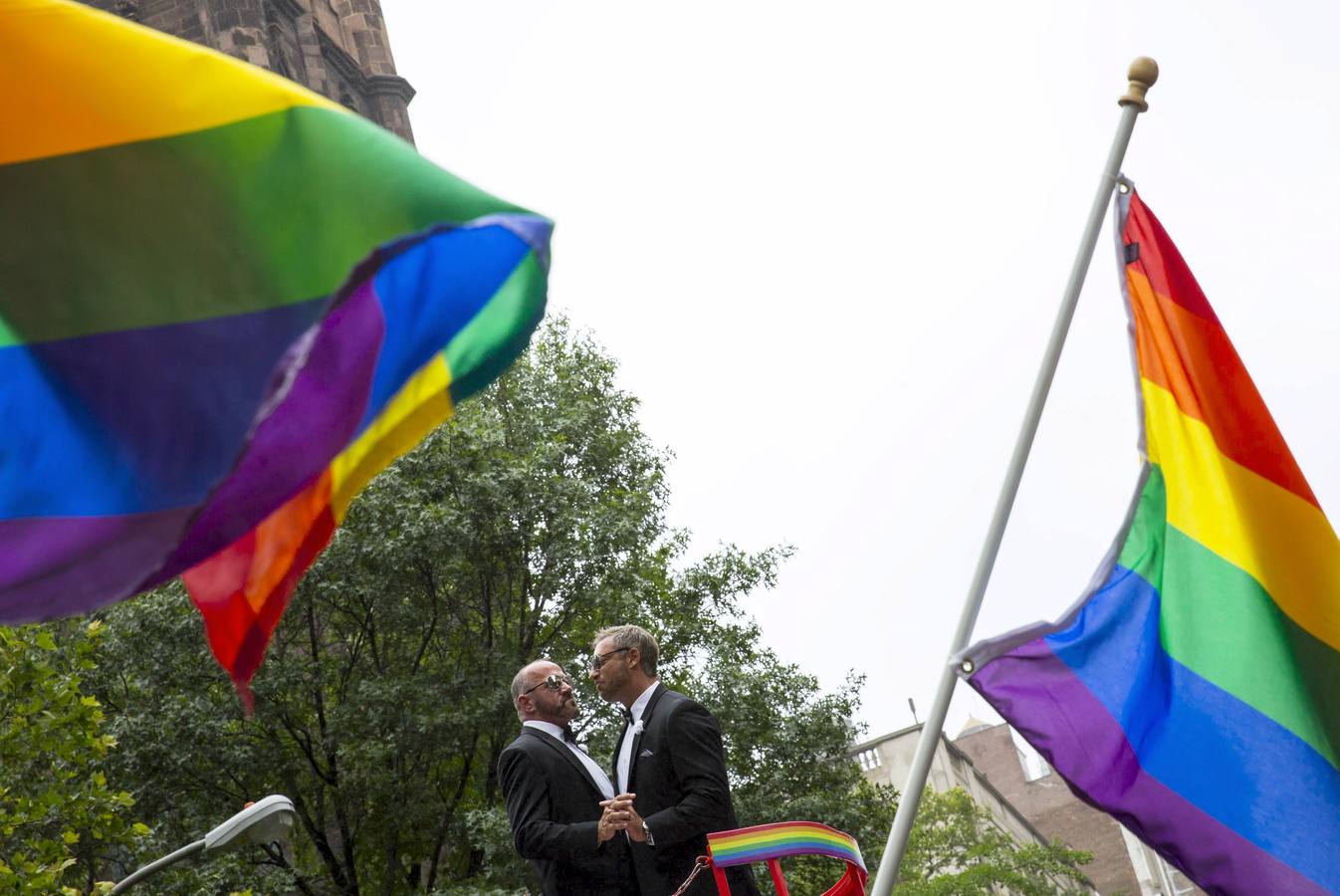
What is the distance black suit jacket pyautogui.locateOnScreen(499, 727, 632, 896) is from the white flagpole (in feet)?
5.40

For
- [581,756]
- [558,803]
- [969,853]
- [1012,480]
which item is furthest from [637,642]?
[969,853]

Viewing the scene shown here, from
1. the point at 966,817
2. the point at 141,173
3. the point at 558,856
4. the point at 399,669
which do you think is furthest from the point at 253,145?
the point at 966,817

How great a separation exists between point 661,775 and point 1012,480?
202 centimetres

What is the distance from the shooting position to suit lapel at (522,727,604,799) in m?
6.19

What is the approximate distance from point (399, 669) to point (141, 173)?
2244 centimetres

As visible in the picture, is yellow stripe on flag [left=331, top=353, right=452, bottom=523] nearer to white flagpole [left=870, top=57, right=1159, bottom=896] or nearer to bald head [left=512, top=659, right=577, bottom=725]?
white flagpole [left=870, top=57, right=1159, bottom=896]

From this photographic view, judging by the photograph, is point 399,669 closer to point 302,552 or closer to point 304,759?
point 304,759

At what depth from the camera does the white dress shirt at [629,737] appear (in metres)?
6.07

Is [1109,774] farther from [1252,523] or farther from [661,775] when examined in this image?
[661,775]

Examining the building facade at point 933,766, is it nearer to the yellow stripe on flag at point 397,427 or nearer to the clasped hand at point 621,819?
the clasped hand at point 621,819

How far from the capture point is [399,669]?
2484 cm

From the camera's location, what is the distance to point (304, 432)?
2.92 metres

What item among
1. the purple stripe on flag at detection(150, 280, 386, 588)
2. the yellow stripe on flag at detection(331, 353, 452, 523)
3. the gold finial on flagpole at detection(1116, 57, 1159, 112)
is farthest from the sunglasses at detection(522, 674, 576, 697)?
the purple stripe on flag at detection(150, 280, 386, 588)

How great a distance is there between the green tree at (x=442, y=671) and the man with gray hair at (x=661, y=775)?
15.6m
